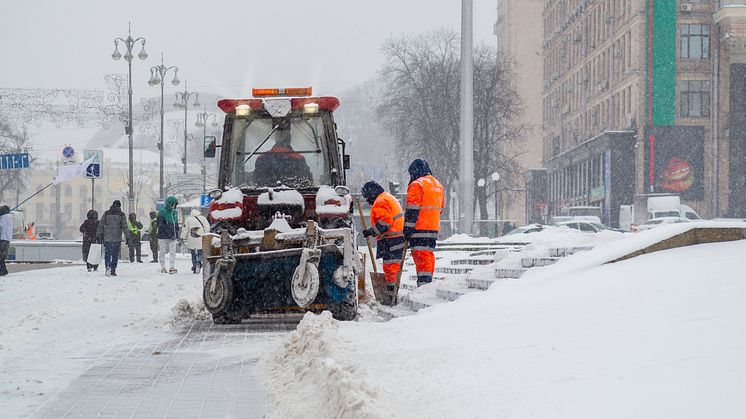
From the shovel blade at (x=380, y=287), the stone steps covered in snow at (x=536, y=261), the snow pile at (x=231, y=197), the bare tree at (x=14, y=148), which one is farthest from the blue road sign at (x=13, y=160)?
the bare tree at (x=14, y=148)

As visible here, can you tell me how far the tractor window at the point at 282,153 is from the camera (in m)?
12.2

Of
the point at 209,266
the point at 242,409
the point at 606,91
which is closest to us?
the point at 242,409

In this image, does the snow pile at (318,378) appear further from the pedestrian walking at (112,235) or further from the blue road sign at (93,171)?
the blue road sign at (93,171)

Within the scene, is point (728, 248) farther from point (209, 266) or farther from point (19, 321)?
point (19, 321)

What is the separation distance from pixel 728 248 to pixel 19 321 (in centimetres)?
780

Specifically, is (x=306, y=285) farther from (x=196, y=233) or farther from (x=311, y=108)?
(x=196, y=233)

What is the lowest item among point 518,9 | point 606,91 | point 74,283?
point 74,283

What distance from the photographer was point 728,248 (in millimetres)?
8555

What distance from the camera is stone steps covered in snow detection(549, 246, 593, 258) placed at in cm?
1223

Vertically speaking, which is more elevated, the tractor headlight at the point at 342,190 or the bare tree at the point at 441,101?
the bare tree at the point at 441,101

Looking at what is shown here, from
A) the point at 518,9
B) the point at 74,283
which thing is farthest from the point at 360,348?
the point at 518,9

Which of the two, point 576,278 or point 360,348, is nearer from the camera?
point 360,348

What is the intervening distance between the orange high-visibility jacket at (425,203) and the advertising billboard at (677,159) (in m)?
43.3

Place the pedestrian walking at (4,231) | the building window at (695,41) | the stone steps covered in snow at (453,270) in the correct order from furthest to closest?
the building window at (695,41), the pedestrian walking at (4,231), the stone steps covered in snow at (453,270)
